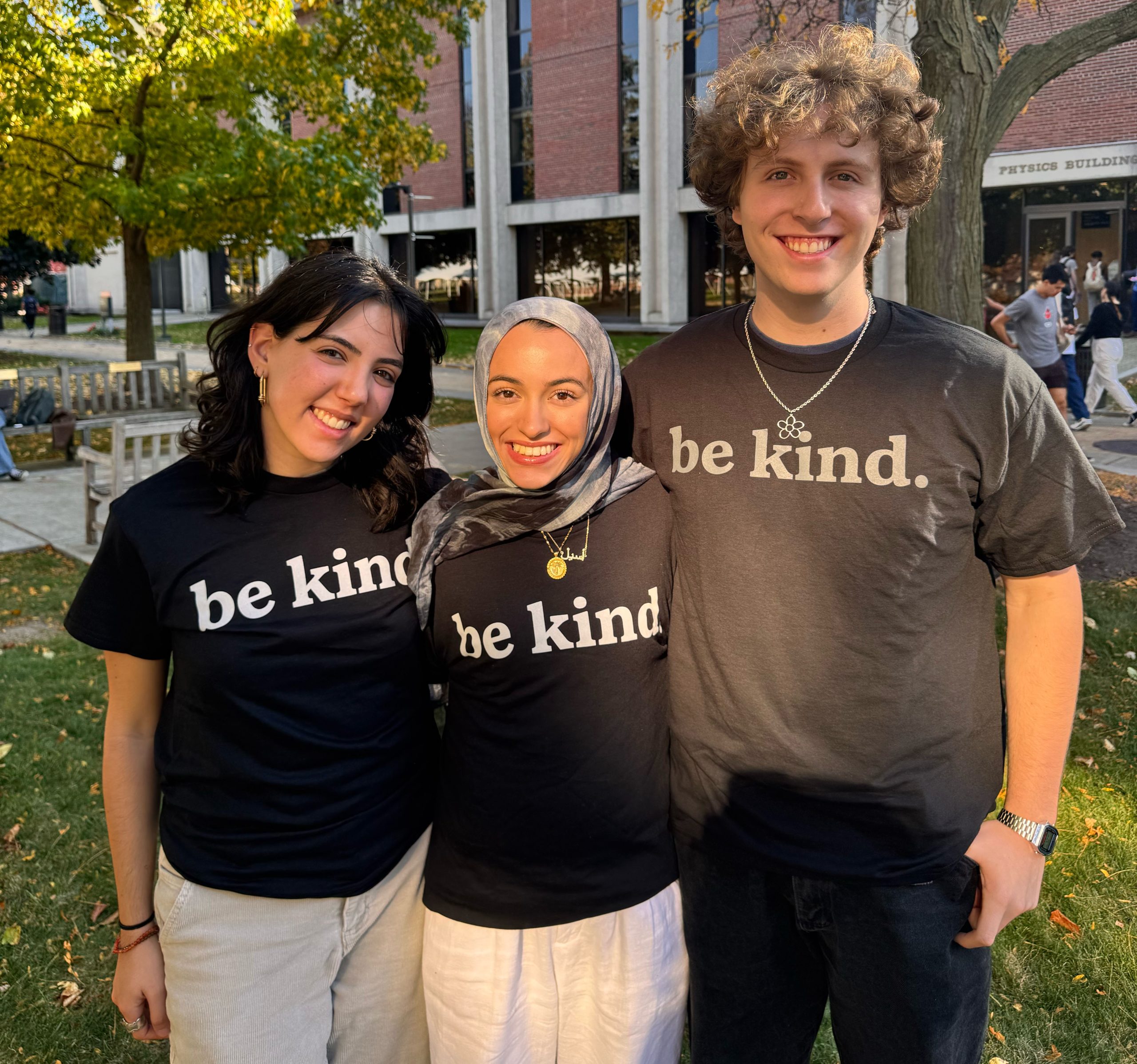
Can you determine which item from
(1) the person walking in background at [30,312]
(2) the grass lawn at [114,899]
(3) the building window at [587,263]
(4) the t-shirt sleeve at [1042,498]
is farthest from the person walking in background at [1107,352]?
(1) the person walking in background at [30,312]

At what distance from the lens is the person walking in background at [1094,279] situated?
2167 cm

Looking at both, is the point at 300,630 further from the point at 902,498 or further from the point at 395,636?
the point at 902,498

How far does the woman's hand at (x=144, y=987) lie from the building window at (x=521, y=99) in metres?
34.3

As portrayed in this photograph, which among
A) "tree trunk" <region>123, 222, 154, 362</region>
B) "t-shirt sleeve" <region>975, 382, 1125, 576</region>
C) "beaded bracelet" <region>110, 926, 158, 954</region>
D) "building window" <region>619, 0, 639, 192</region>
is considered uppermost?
"building window" <region>619, 0, 639, 192</region>

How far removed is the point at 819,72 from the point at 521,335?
30.8 inches

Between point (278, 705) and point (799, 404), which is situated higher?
point (799, 404)

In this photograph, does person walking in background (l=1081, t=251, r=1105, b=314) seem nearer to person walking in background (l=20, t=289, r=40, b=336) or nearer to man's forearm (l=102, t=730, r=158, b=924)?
man's forearm (l=102, t=730, r=158, b=924)

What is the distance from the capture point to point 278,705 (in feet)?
6.53

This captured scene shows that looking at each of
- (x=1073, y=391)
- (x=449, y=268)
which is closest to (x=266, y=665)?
(x=1073, y=391)

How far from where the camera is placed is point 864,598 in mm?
1916

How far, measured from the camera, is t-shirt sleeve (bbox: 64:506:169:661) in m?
2.03

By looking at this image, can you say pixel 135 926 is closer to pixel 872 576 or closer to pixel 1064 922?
pixel 872 576

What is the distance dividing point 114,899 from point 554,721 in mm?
2788

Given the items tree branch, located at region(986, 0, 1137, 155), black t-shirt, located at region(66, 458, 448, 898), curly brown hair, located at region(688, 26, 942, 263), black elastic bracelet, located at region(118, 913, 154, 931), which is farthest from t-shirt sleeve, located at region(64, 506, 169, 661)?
tree branch, located at region(986, 0, 1137, 155)
